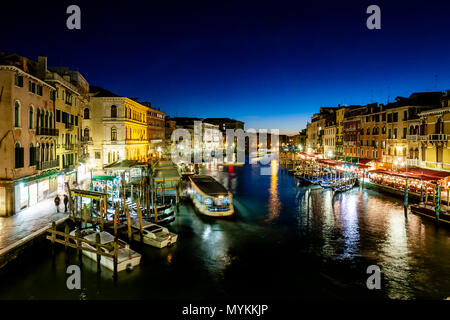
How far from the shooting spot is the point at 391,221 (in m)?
22.9

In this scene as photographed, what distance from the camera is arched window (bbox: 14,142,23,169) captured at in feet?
60.7

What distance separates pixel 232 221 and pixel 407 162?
86.0 feet

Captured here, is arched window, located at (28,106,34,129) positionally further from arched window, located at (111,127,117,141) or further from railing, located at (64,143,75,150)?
arched window, located at (111,127,117,141)

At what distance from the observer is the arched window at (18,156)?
60.7 feet

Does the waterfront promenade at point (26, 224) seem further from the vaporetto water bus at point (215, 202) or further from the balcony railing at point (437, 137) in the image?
the balcony railing at point (437, 137)

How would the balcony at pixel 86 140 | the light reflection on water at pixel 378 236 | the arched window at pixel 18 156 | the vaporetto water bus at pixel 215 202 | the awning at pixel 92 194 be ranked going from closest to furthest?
1. the light reflection on water at pixel 378 236
2. the arched window at pixel 18 156
3. the awning at pixel 92 194
4. the vaporetto water bus at pixel 215 202
5. the balcony at pixel 86 140

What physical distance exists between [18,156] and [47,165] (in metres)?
3.88

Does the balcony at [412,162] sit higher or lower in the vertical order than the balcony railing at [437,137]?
lower

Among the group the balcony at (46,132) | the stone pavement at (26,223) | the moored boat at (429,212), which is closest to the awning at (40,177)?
the stone pavement at (26,223)

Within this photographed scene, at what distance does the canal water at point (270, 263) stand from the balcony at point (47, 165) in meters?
7.63
